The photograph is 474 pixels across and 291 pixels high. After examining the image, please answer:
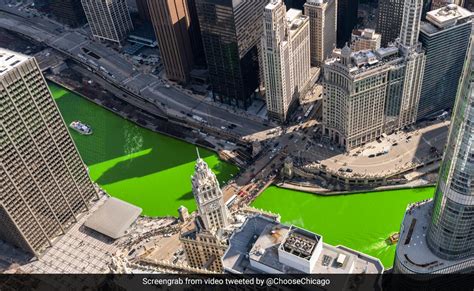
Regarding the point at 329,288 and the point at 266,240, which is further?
the point at 266,240

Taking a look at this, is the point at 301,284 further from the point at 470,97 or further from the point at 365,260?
the point at 470,97

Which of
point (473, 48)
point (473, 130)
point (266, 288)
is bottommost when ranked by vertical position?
point (266, 288)

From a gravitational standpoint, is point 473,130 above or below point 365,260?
above

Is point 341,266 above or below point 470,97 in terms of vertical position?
below

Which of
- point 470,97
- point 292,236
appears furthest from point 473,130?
point 292,236

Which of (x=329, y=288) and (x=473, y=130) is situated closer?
(x=329, y=288)

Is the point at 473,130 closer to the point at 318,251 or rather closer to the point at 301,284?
the point at 318,251

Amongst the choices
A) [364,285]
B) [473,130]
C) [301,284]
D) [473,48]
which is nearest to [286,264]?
[301,284]

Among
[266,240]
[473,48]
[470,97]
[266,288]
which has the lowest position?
[266,288]
